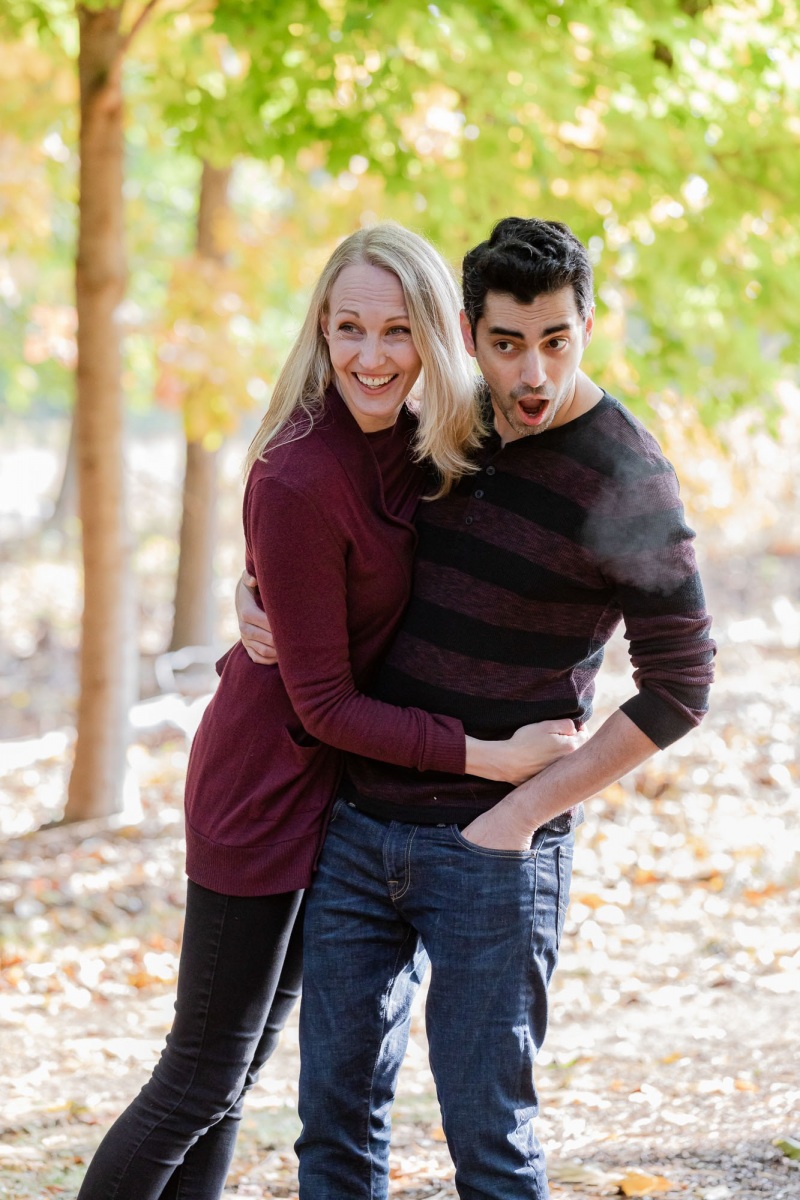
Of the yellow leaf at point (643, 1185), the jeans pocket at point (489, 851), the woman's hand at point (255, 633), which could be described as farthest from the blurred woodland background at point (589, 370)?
the woman's hand at point (255, 633)

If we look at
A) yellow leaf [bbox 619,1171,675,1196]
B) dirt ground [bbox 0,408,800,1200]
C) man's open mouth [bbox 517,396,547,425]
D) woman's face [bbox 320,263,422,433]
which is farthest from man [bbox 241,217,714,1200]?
dirt ground [bbox 0,408,800,1200]

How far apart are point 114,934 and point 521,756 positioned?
357 centimetres

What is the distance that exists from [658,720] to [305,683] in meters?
0.63

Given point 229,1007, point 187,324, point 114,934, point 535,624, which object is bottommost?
point 114,934

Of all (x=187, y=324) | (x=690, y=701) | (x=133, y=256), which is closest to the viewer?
(x=690, y=701)

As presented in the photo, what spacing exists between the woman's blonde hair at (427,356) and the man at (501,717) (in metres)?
0.07

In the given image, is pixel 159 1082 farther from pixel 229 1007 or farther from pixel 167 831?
pixel 167 831

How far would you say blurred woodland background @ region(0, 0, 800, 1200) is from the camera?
3621 mm

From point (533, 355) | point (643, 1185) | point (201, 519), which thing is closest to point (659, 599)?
point (533, 355)

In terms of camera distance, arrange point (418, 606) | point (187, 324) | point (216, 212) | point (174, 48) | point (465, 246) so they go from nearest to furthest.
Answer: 1. point (418, 606)
2. point (465, 246)
3. point (174, 48)
4. point (187, 324)
5. point (216, 212)

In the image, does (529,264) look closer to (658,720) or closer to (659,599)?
(659,599)

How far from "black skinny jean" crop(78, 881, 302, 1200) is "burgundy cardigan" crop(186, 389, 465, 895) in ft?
0.25

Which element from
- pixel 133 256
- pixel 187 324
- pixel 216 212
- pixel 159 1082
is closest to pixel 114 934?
pixel 159 1082

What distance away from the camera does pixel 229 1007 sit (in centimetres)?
238
